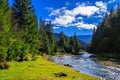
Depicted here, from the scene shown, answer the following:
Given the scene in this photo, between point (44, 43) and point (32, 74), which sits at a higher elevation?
point (44, 43)

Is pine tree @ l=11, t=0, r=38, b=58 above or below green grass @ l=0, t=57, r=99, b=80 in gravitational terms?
above

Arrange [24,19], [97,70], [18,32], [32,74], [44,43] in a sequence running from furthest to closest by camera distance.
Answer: [44,43]
[24,19]
[18,32]
[97,70]
[32,74]

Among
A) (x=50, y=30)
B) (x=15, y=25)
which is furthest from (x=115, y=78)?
(x=50, y=30)

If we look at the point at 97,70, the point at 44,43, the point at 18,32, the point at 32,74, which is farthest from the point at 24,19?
the point at 44,43

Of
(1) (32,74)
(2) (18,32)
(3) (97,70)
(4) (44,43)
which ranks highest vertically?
(2) (18,32)

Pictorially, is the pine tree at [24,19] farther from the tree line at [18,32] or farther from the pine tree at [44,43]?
the pine tree at [44,43]

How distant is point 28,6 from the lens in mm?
74000

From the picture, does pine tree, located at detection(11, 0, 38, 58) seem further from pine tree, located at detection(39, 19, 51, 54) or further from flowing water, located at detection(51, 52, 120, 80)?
pine tree, located at detection(39, 19, 51, 54)

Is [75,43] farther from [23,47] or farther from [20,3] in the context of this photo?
[23,47]

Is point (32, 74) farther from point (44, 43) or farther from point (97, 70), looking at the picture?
point (44, 43)

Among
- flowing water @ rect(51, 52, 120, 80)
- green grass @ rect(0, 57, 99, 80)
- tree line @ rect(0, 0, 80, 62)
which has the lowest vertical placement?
flowing water @ rect(51, 52, 120, 80)

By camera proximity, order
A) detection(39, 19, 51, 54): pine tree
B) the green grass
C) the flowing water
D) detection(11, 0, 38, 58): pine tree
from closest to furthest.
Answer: the green grass, the flowing water, detection(11, 0, 38, 58): pine tree, detection(39, 19, 51, 54): pine tree

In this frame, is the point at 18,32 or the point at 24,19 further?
the point at 24,19

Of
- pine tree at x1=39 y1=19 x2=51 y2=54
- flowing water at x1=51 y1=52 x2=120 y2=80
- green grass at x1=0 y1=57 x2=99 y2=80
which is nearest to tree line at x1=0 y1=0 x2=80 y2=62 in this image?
pine tree at x1=39 y1=19 x2=51 y2=54
